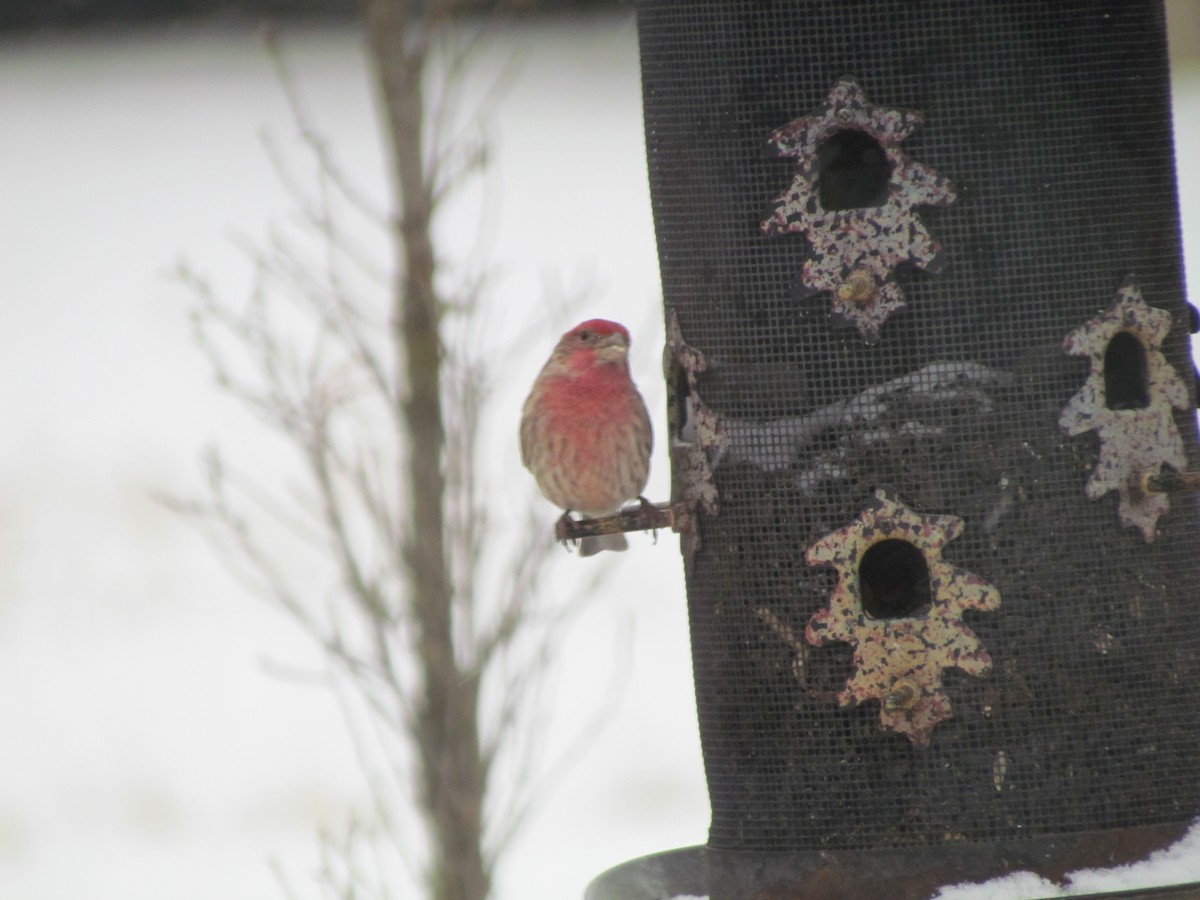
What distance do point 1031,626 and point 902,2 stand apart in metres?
1.39

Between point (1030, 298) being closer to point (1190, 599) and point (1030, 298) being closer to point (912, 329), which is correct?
point (912, 329)

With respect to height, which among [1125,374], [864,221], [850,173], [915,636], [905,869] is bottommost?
[905,869]

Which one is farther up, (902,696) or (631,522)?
(631,522)

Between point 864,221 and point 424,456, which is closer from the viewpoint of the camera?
point 864,221

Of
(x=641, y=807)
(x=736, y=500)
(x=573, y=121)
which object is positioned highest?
(x=573, y=121)

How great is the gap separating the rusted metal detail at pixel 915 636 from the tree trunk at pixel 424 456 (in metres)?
1.57

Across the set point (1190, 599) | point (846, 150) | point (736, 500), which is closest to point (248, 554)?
point (736, 500)

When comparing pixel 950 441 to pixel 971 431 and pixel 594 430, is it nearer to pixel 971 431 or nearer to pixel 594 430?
pixel 971 431

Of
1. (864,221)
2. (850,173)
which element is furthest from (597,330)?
(864,221)

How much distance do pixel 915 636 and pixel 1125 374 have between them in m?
0.79

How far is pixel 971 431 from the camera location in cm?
356

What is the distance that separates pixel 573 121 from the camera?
23.8ft

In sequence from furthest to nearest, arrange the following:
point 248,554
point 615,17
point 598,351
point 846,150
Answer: point 615,17 → point 248,554 → point 598,351 → point 846,150

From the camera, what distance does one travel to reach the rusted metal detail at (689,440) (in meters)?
3.77
